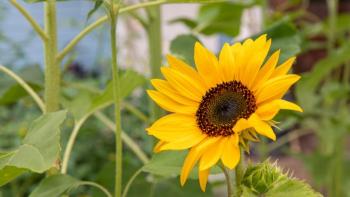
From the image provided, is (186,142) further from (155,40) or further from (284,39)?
(155,40)

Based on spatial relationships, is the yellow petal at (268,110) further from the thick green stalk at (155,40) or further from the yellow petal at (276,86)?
the thick green stalk at (155,40)

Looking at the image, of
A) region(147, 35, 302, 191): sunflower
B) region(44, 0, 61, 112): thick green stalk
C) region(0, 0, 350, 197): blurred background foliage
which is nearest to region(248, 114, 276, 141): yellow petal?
region(147, 35, 302, 191): sunflower

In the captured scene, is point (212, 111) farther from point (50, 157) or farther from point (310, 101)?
point (310, 101)

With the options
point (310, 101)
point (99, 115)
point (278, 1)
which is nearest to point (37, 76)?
point (99, 115)

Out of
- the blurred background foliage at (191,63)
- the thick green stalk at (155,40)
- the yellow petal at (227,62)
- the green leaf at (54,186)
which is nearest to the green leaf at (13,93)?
the blurred background foliage at (191,63)

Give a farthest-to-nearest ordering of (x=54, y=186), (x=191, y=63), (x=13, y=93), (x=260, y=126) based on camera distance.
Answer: (x=13, y=93)
(x=191, y=63)
(x=54, y=186)
(x=260, y=126)

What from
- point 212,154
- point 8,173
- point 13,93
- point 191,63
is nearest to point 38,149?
point 8,173
